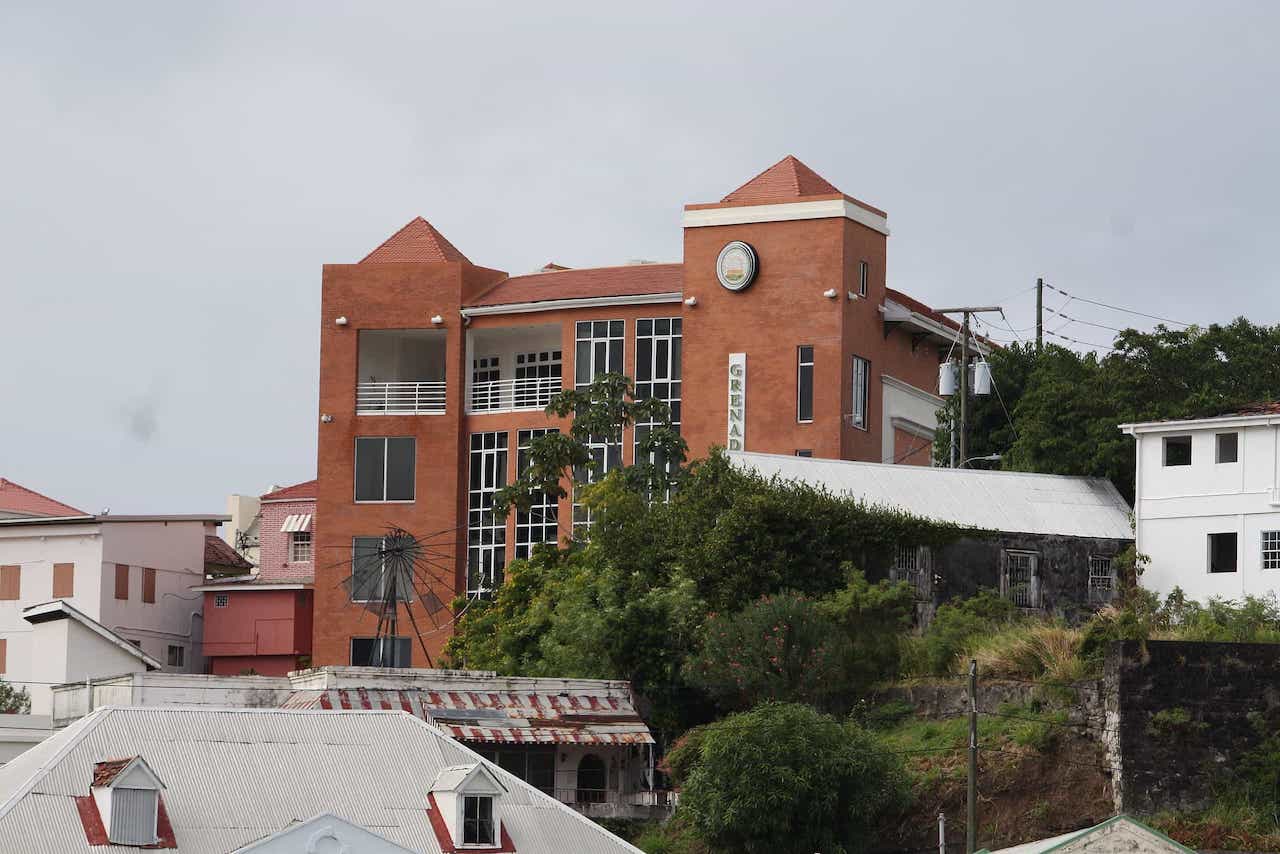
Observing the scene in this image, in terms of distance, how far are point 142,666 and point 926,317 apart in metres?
25.5

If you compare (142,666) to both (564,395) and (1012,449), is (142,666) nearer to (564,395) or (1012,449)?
(564,395)

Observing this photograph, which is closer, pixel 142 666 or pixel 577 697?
pixel 577 697

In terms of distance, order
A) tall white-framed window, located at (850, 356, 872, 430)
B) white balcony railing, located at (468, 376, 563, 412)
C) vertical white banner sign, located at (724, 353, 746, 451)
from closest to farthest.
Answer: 1. vertical white banner sign, located at (724, 353, 746, 451)
2. tall white-framed window, located at (850, 356, 872, 430)
3. white balcony railing, located at (468, 376, 563, 412)

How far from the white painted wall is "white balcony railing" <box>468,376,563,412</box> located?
19.5 meters

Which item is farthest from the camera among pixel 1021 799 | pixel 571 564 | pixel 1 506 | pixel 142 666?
pixel 1 506

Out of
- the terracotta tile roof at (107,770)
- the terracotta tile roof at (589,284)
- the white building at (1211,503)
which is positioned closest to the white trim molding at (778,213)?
the terracotta tile roof at (589,284)

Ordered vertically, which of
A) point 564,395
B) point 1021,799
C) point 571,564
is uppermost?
point 564,395

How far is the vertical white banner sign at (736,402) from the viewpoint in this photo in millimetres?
68625

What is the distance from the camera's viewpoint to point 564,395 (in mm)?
67125

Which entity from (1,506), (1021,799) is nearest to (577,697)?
(1021,799)

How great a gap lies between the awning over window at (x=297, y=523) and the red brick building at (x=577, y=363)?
34.8ft

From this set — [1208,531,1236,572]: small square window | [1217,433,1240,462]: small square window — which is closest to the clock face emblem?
[1217,433,1240,462]: small square window

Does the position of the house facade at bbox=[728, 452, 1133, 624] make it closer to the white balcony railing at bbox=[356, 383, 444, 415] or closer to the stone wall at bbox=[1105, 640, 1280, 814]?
the stone wall at bbox=[1105, 640, 1280, 814]

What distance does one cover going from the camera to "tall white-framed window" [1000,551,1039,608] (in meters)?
60.1
